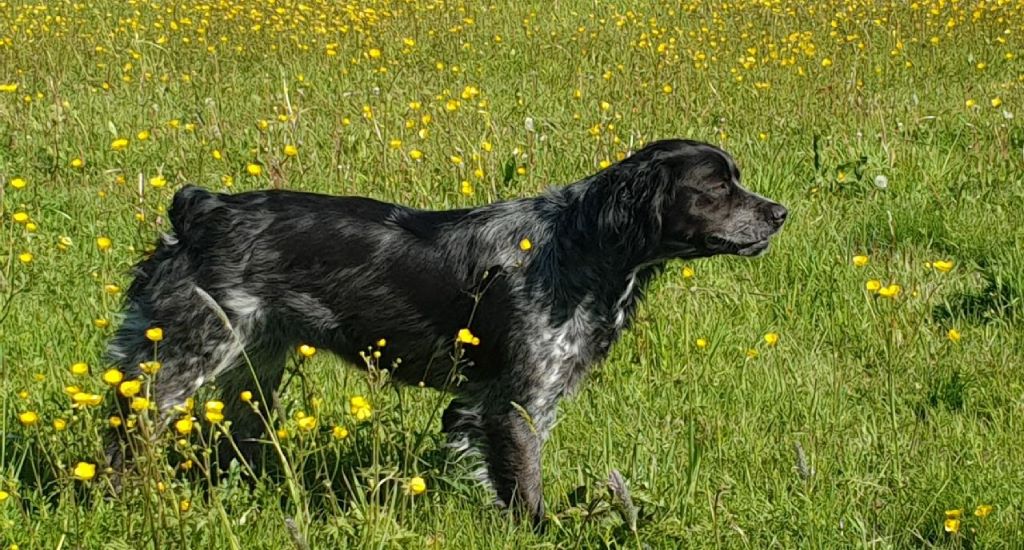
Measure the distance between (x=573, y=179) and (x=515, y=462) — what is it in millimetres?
2901

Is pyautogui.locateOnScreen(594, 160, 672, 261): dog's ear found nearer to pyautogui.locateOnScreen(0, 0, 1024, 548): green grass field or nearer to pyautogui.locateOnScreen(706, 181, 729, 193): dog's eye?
pyautogui.locateOnScreen(706, 181, 729, 193): dog's eye

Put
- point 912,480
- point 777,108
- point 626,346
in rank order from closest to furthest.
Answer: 1. point 912,480
2. point 626,346
3. point 777,108

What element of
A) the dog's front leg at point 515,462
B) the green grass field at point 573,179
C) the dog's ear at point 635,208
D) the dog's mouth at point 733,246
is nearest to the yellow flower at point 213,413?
the green grass field at point 573,179

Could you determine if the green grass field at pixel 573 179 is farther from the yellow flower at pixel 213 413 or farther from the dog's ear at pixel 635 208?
the dog's ear at pixel 635 208

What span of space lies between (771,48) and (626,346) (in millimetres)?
4896

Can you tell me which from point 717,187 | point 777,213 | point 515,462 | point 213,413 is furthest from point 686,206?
point 213,413

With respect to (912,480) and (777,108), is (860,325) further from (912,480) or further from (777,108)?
(777,108)

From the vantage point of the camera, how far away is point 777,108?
810cm

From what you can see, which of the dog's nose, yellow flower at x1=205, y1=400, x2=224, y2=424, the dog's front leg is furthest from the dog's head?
yellow flower at x1=205, y1=400, x2=224, y2=424

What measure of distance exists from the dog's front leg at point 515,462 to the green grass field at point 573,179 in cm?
10

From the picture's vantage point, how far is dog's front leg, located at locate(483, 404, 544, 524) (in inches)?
161

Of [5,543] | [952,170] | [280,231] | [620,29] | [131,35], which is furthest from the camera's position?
[620,29]

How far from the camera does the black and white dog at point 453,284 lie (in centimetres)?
413

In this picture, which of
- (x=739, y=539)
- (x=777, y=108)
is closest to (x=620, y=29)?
(x=777, y=108)
